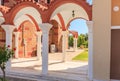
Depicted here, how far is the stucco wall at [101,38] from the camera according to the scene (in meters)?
10.8

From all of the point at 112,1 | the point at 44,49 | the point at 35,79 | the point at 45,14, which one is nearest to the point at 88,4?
the point at 112,1

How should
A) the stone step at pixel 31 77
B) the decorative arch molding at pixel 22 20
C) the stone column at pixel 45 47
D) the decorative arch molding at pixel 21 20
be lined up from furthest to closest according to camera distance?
the decorative arch molding at pixel 21 20
the decorative arch molding at pixel 22 20
the stone column at pixel 45 47
the stone step at pixel 31 77

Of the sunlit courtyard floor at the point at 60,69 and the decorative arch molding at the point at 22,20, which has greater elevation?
the decorative arch molding at the point at 22,20

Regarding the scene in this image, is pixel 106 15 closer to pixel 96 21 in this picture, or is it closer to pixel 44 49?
pixel 96 21

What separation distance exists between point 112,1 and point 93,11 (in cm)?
103

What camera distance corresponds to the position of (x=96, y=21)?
11.0m

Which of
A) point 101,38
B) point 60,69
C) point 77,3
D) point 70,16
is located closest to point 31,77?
point 60,69

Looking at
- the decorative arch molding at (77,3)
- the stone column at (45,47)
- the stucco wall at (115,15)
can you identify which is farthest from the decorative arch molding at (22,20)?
the stucco wall at (115,15)

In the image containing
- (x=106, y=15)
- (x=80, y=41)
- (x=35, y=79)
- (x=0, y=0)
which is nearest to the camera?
(x=106, y=15)

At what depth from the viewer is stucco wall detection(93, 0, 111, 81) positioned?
10.8 m

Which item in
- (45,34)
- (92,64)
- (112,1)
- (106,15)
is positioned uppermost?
(112,1)

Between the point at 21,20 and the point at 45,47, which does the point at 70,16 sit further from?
the point at 45,47

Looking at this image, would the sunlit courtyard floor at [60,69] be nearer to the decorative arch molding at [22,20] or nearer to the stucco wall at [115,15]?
the stucco wall at [115,15]

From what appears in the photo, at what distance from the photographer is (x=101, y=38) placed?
10922 mm
